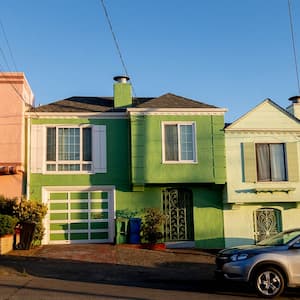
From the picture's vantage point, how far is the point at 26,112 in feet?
63.4

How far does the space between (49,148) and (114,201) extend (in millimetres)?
3416

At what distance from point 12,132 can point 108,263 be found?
7241 millimetres

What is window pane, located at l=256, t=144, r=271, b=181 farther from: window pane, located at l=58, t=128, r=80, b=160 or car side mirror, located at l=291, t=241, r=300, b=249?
car side mirror, located at l=291, t=241, r=300, b=249

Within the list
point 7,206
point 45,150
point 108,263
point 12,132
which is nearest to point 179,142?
point 45,150

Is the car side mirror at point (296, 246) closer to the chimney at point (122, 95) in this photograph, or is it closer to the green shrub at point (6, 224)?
the green shrub at point (6, 224)

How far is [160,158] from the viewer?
19.0 meters

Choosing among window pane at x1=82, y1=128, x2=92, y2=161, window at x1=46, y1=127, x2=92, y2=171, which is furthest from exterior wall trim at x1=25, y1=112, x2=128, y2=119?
window pane at x1=82, y1=128, x2=92, y2=161

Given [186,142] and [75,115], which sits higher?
[75,115]

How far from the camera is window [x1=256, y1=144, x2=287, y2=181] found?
1947cm

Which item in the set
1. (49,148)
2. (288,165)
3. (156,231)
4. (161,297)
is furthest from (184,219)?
(161,297)

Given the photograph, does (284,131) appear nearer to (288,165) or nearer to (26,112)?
(288,165)

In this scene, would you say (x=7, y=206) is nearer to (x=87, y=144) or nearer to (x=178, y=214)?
(x=87, y=144)

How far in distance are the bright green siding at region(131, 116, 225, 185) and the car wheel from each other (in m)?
9.04

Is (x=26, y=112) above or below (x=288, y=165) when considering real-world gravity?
above
